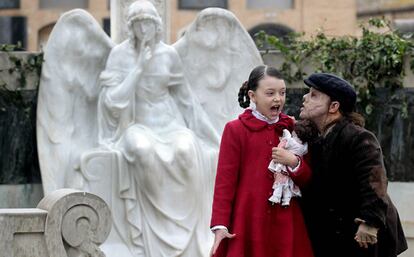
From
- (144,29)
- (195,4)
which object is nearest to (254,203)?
(144,29)

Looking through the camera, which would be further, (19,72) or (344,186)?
(19,72)

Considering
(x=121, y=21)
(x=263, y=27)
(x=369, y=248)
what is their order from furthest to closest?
(x=263, y=27)
(x=121, y=21)
(x=369, y=248)

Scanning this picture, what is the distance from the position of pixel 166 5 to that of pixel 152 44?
888 millimetres

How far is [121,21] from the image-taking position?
14234mm

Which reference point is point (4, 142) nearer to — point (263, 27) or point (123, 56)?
point (123, 56)

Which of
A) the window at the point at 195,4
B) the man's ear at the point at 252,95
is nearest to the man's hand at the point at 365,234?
the man's ear at the point at 252,95

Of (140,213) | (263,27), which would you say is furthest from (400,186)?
(263,27)

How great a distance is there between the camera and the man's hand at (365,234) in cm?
876

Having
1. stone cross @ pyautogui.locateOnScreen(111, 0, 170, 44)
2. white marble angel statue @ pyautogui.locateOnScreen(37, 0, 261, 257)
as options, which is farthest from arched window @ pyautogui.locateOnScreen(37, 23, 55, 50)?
white marble angel statue @ pyautogui.locateOnScreen(37, 0, 261, 257)

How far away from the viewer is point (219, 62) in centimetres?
1401

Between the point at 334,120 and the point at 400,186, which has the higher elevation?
the point at 334,120

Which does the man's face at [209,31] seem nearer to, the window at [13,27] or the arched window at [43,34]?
the arched window at [43,34]

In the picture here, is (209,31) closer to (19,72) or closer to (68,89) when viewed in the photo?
(68,89)

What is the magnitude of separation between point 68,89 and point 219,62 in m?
1.21
